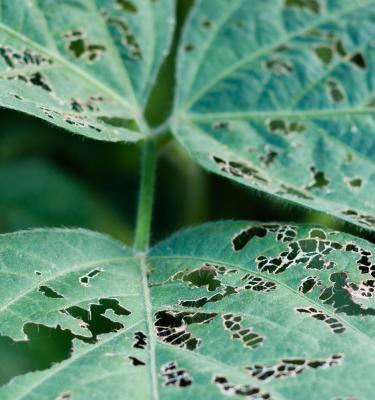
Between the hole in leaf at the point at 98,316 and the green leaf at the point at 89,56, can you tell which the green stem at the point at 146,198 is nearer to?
the green leaf at the point at 89,56

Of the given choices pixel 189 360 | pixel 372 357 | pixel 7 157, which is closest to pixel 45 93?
pixel 189 360

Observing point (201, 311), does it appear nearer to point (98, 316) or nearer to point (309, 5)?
point (98, 316)

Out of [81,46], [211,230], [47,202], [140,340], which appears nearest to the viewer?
[140,340]

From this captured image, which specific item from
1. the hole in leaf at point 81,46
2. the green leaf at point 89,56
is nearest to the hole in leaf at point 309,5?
the green leaf at point 89,56

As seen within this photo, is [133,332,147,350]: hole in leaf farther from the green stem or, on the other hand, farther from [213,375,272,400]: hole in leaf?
the green stem

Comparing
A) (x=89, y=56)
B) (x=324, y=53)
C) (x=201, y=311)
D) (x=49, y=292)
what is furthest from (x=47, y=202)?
(x=201, y=311)

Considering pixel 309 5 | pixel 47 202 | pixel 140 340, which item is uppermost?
pixel 309 5

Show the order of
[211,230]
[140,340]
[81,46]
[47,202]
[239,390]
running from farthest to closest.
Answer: [47,202] → [81,46] → [211,230] → [140,340] → [239,390]
